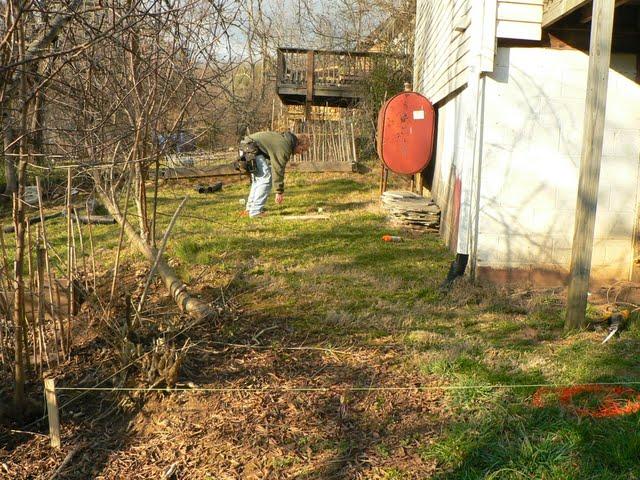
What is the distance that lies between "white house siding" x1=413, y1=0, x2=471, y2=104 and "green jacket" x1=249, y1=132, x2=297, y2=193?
2612 mm

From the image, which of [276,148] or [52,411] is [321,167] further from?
[52,411]

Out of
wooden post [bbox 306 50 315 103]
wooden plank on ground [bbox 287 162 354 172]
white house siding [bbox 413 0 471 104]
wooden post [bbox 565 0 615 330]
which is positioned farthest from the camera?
wooden post [bbox 306 50 315 103]

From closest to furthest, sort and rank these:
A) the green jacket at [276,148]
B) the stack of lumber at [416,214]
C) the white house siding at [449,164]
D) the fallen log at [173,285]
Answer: the fallen log at [173,285] → the white house siding at [449,164] → the stack of lumber at [416,214] → the green jacket at [276,148]

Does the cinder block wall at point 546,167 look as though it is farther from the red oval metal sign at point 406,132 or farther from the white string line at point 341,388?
the red oval metal sign at point 406,132

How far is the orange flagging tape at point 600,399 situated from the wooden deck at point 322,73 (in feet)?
51.5

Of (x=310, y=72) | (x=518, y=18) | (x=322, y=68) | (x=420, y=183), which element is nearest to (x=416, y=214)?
(x=420, y=183)

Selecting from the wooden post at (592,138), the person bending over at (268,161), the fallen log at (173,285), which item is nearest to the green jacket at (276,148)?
the person bending over at (268,161)

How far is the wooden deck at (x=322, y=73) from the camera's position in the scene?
61.7 ft

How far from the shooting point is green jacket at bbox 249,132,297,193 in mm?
11188

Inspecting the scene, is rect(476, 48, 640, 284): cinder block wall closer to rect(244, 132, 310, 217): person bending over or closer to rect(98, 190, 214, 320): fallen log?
rect(98, 190, 214, 320): fallen log

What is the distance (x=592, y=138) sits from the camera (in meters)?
5.05

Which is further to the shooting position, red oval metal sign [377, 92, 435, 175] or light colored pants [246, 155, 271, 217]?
light colored pants [246, 155, 271, 217]

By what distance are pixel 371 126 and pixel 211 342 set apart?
14255mm

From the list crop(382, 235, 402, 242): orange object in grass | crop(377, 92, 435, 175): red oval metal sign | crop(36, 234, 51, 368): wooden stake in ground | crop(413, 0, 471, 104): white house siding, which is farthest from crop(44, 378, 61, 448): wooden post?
crop(377, 92, 435, 175): red oval metal sign
